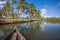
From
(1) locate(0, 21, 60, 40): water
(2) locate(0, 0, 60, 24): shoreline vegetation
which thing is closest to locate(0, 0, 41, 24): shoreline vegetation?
(2) locate(0, 0, 60, 24): shoreline vegetation

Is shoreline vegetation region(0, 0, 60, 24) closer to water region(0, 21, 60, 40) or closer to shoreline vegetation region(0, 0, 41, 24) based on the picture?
shoreline vegetation region(0, 0, 41, 24)

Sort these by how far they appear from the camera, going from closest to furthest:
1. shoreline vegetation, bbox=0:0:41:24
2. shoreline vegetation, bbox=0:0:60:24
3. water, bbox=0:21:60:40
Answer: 1. water, bbox=0:21:60:40
2. shoreline vegetation, bbox=0:0:60:24
3. shoreline vegetation, bbox=0:0:41:24

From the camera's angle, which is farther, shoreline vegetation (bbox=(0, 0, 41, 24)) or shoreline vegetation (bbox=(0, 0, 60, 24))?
shoreline vegetation (bbox=(0, 0, 41, 24))

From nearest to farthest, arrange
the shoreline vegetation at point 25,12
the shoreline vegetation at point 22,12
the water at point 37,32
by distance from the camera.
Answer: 1. the water at point 37,32
2. the shoreline vegetation at point 25,12
3. the shoreline vegetation at point 22,12

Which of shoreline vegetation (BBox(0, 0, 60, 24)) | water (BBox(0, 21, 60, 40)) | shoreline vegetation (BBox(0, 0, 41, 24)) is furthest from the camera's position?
shoreline vegetation (BBox(0, 0, 41, 24))

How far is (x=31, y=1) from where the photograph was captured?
4062 millimetres

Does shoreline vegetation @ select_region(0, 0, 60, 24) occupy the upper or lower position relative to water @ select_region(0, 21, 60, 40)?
upper

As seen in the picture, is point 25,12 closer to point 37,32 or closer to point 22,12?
point 22,12

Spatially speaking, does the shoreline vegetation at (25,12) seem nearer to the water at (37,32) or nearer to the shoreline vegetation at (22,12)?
the shoreline vegetation at (22,12)

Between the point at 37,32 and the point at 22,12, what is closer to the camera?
the point at 37,32

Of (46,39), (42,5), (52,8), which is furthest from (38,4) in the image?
(46,39)

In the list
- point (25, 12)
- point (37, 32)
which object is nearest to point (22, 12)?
point (25, 12)

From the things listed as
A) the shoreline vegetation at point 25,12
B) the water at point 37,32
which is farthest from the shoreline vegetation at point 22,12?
the water at point 37,32

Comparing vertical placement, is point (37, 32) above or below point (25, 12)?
below
